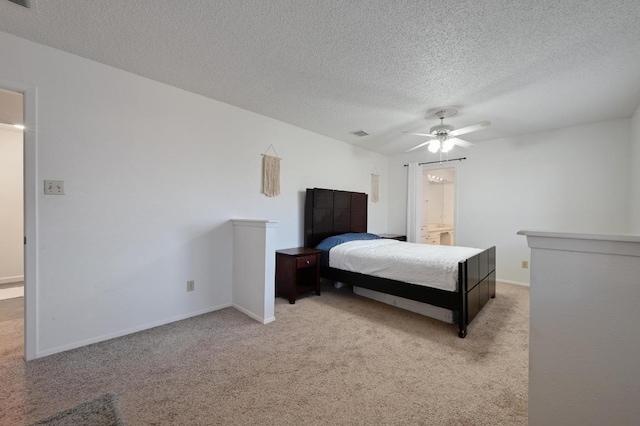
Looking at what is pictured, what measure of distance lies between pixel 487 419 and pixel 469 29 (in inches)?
98.5

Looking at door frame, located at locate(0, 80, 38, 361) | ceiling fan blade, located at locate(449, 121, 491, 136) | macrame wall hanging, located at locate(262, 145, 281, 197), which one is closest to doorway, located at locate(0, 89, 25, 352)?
door frame, located at locate(0, 80, 38, 361)

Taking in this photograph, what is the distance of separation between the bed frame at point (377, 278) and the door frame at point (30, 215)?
286 cm

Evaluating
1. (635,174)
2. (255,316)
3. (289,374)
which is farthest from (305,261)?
(635,174)

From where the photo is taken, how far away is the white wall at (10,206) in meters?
3.99

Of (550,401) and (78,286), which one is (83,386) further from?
(550,401)

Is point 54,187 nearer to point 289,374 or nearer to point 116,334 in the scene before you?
point 116,334

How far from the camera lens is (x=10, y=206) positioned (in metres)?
4.04

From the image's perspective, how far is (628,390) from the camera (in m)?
0.97

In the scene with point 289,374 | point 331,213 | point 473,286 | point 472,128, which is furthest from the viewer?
point 331,213

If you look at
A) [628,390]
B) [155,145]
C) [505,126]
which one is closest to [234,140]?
[155,145]

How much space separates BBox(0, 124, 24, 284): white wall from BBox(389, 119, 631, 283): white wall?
7.10 metres

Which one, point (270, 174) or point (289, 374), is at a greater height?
point (270, 174)

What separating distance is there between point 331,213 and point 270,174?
126 cm

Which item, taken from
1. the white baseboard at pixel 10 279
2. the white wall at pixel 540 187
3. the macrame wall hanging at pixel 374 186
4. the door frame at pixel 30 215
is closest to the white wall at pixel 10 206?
the white baseboard at pixel 10 279
